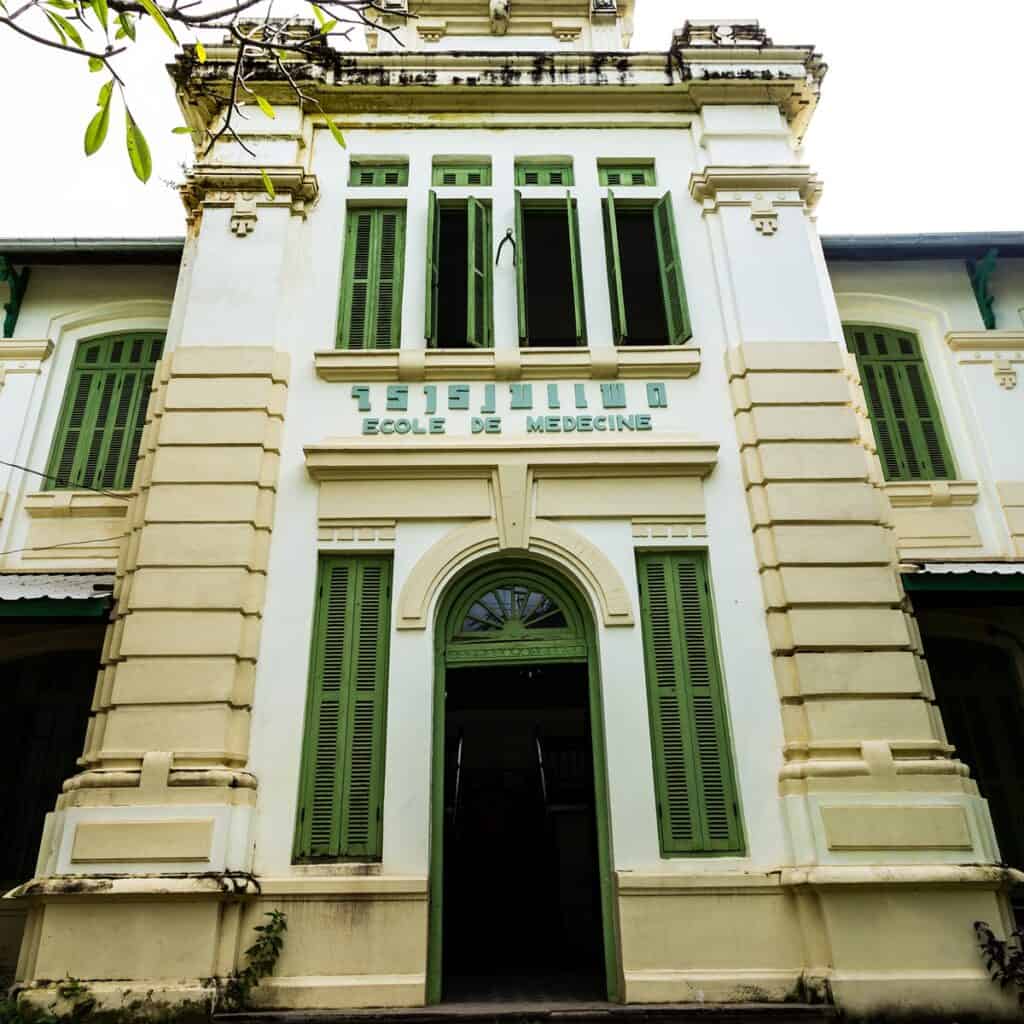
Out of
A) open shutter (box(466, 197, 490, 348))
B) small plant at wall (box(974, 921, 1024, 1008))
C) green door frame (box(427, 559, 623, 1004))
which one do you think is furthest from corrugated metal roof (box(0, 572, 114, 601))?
small plant at wall (box(974, 921, 1024, 1008))

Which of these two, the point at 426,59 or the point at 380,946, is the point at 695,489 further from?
the point at 426,59

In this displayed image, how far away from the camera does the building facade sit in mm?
5879

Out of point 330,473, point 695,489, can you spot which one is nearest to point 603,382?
point 695,489

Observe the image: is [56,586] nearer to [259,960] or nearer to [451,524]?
[451,524]

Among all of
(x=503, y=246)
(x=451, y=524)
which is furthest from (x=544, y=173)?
(x=451, y=524)

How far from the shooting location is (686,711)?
6648 millimetres

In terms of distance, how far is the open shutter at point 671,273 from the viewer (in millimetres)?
8156

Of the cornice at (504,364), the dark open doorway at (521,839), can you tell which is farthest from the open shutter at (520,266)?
the dark open doorway at (521,839)

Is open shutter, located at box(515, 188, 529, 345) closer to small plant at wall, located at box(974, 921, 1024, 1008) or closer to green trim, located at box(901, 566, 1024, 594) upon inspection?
green trim, located at box(901, 566, 1024, 594)

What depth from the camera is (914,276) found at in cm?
1024

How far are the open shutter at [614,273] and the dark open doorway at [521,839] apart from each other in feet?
10.6

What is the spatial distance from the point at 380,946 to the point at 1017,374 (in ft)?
29.2

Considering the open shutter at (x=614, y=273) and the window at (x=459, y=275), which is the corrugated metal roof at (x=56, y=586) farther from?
the open shutter at (x=614, y=273)

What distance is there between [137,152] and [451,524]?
438 cm
